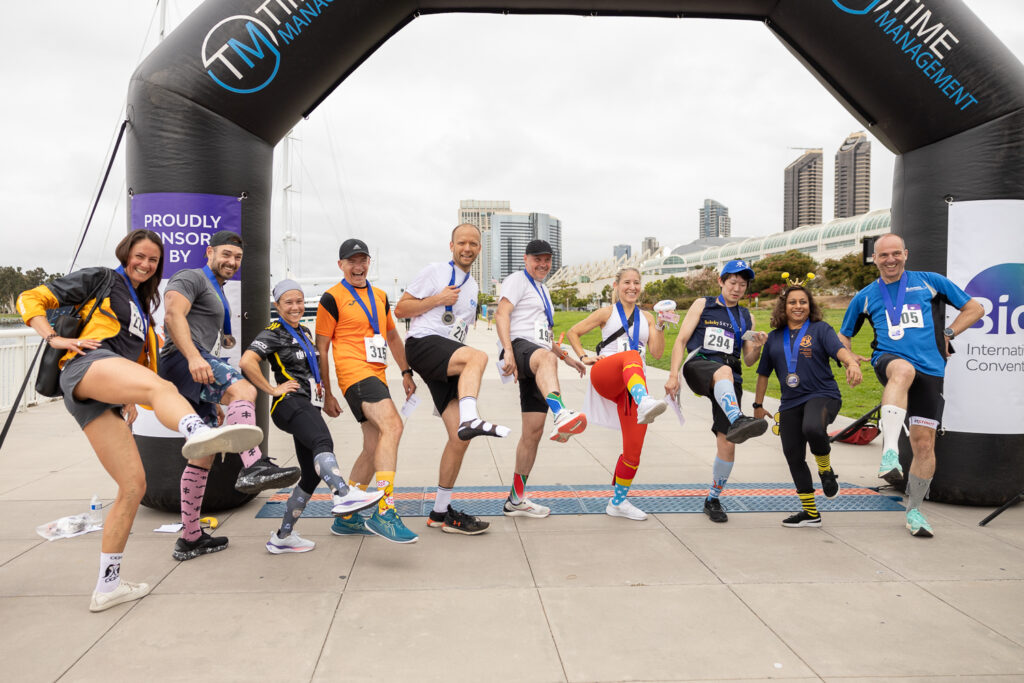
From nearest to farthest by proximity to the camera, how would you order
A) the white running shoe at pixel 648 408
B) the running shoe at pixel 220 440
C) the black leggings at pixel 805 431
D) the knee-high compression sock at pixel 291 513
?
the running shoe at pixel 220 440, the knee-high compression sock at pixel 291 513, the white running shoe at pixel 648 408, the black leggings at pixel 805 431

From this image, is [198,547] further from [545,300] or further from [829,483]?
[829,483]

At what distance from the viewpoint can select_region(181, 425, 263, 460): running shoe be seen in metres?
3.07

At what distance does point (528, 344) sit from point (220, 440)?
7.91 feet

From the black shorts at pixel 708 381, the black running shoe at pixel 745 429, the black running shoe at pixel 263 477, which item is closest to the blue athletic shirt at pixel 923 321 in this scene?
the black shorts at pixel 708 381

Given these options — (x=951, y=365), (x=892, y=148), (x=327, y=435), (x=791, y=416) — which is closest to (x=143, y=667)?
(x=327, y=435)

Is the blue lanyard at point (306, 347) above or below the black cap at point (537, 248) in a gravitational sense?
below

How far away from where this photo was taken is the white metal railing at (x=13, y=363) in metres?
10.1

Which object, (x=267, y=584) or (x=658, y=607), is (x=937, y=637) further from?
(x=267, y=584)

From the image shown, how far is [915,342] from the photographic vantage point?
16.2ft

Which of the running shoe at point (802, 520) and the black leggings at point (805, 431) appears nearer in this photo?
the black leggings at point (805, 431)

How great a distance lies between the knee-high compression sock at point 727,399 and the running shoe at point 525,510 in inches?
61.2

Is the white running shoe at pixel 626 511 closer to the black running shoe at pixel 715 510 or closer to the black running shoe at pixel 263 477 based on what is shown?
the black running shoe at pixel 715 510

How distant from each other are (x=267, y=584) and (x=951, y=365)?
17.7 ft

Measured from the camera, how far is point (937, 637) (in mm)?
3139
